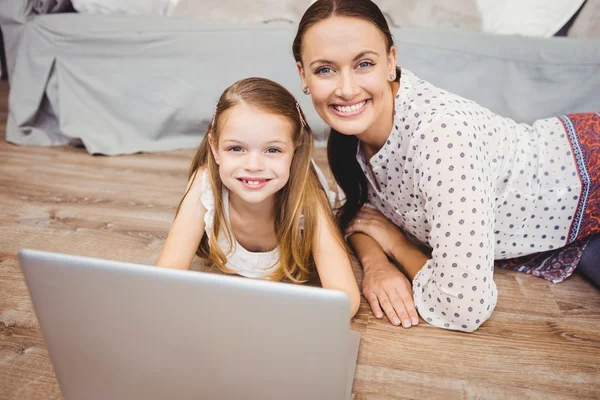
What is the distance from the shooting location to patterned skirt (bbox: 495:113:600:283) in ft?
4.01

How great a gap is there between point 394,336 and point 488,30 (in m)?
1.40

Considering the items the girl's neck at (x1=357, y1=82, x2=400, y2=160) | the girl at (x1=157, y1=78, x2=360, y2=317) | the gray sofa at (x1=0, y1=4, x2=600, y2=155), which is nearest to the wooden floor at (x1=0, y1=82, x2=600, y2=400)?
the girl at (x1=157, y1=78, x2=360, y2=317)

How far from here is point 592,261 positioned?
4.11 feet

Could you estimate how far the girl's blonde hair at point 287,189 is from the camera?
1.04m

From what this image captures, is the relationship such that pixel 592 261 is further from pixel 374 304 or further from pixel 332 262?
pixel 332 262

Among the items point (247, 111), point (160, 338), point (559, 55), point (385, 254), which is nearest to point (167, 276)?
point (160, 338)

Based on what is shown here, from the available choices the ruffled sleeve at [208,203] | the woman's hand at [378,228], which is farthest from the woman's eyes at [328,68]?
the woman's hand at [378,228]

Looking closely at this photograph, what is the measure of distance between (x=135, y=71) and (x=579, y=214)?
5.42 feet

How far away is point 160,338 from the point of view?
2.24 ft

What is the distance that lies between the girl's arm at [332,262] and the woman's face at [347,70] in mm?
209

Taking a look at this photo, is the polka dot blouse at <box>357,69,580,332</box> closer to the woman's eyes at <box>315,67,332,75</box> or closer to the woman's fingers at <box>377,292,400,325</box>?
the woman's fingers at <box>377,292,400,325</box>

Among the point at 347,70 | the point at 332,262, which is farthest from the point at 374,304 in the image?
the point at 347,70

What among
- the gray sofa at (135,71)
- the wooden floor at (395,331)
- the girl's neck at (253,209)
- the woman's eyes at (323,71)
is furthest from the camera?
the gray sofa at (135,71)

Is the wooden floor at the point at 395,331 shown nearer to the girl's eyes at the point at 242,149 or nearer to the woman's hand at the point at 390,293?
the woman's hand at the point at 390,293
